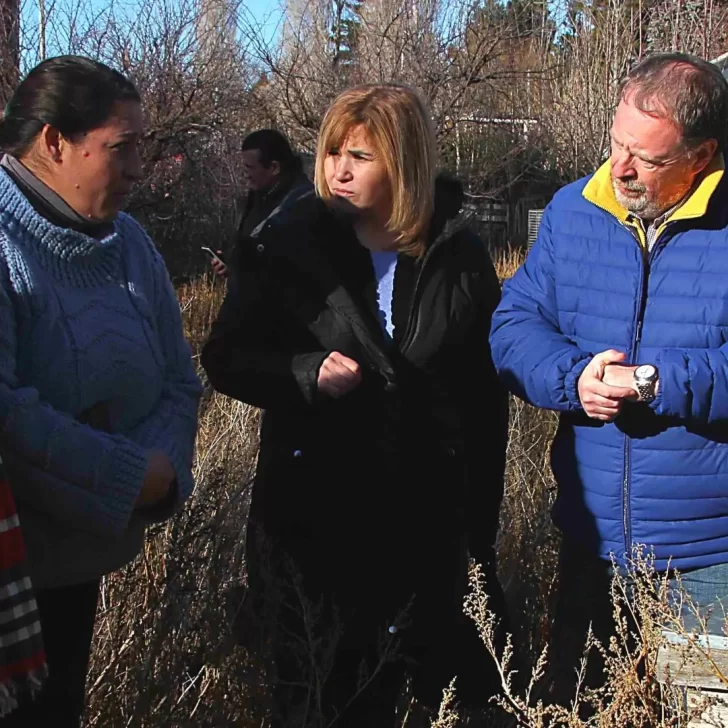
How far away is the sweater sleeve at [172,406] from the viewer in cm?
190

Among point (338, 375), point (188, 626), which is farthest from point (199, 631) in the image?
point (338, 375)

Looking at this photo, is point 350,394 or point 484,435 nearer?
point 350,394

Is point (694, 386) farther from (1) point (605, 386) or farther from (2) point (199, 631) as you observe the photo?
(2) point (199, 631)

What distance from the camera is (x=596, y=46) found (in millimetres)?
15852

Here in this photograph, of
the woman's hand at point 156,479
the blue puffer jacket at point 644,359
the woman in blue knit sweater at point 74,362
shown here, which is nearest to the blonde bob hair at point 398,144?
the blue puffer jacket at point 644,359

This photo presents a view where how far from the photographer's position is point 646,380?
1.96 metres

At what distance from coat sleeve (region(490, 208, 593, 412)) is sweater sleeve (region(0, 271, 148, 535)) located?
850 mm

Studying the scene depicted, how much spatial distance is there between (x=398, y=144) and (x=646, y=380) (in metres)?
0.80

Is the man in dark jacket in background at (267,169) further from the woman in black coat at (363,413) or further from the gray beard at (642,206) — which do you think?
the gray beard at (642,206)

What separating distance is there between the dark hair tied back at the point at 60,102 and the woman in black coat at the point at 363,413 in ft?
1.91

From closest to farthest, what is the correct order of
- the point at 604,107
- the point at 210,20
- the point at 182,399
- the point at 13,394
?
the point at 13,394
the point at 182,399
the point at 210,20
the point at 604,107

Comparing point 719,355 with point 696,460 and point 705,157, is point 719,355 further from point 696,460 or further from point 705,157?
Answer: point 705,157

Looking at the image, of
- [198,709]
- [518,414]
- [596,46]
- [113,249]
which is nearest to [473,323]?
[113,249]

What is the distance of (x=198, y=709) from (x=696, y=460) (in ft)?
4.23
